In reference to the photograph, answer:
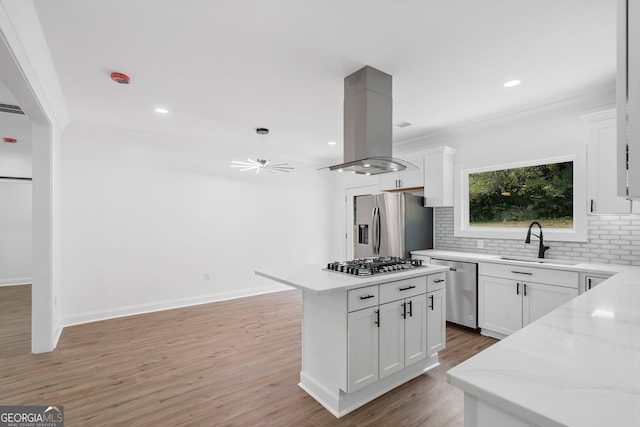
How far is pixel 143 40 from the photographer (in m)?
2.18

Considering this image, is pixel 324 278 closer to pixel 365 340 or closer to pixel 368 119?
pixel 365 340

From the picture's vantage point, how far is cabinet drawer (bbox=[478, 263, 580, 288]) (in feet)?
9.59

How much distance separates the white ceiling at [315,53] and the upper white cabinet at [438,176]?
2.18 ft

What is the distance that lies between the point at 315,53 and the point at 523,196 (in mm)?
3221

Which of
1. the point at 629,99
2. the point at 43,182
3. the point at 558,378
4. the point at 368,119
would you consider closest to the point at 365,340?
the point at 558,378

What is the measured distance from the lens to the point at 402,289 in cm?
245

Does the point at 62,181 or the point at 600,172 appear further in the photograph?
the point at 62,181

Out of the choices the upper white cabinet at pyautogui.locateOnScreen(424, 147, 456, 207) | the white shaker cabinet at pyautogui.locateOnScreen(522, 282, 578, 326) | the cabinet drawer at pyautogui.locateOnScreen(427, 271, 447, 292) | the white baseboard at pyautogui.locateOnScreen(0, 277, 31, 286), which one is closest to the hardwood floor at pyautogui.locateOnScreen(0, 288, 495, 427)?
the white shaker cabinet at pyautogui.locateOnScreen(522, 282, 578, 326)

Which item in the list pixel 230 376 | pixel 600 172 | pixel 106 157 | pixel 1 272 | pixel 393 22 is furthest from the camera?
pixel 1 272

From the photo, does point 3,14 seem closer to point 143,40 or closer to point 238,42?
point 143,40

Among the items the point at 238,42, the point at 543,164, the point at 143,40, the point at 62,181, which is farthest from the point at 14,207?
the point at 543,164

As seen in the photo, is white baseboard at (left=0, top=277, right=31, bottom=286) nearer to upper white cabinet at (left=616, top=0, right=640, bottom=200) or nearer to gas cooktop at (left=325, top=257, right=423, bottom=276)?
gas cooktop at (left=325, top=257, right=423, bottom=276)

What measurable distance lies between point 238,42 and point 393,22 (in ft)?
3.66

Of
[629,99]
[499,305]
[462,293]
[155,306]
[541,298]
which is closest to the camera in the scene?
[629,99]
